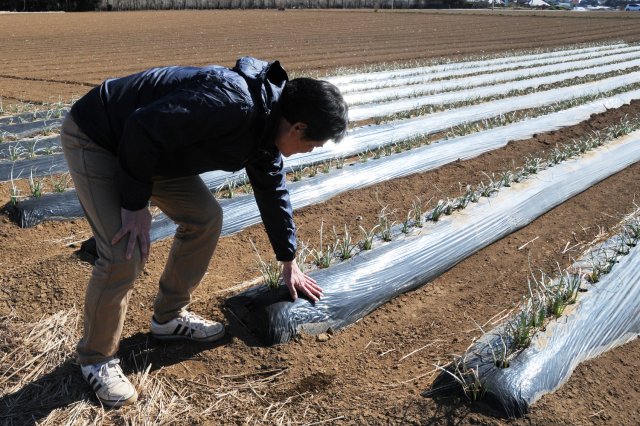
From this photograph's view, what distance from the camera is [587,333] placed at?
111 inches

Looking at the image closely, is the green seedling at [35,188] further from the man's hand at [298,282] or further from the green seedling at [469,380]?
the green seedling at [469,380]

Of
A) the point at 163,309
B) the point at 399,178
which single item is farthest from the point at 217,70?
the point at 399,178

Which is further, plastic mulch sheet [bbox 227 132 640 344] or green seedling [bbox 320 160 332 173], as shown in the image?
green seedling [bbox 320 160 332 173]

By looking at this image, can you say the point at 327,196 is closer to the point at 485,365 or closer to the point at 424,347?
the point at 424,347

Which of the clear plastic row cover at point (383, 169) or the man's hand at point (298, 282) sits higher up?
the man's hand at point (298, 282)

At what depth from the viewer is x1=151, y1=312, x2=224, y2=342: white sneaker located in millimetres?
2885

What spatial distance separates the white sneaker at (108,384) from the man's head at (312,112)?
116 cm

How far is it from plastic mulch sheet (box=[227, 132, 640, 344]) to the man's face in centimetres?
89

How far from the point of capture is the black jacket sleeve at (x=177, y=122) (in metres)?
2.08

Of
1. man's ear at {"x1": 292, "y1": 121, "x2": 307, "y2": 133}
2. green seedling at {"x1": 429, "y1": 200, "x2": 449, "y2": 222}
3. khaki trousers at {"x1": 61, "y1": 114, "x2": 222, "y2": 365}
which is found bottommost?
green seedling at {"x1": 429, "y1": 200, "x2": 449, "y2": 222}

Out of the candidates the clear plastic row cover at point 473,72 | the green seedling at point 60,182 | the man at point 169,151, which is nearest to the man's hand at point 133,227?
the man at point 169,151

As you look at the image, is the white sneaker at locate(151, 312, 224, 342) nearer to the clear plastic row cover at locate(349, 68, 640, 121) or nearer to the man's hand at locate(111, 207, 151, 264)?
the man's hand at locate(111, 207, 151, 264)

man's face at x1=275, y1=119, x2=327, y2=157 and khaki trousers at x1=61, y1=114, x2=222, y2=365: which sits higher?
man's face at x1=275, y1=119, x2=327, y2=157

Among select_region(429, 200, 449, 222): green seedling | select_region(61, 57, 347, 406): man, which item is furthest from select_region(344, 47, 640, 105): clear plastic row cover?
select_region(61, 57, 347, 406): man
